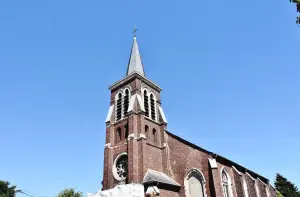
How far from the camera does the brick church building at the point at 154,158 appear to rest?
22547 mm

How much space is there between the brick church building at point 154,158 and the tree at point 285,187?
17123 millimetres

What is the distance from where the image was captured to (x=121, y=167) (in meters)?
24.6

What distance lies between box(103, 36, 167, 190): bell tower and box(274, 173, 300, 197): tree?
2832cm

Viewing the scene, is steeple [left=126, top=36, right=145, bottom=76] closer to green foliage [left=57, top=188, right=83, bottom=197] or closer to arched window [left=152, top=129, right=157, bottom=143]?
arched window [left=152, top=129, right=157, bottom=143]

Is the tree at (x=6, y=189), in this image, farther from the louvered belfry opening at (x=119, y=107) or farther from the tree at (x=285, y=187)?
the tree at (x=285, y=187)

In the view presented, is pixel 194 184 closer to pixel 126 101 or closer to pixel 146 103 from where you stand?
pixel 146 103

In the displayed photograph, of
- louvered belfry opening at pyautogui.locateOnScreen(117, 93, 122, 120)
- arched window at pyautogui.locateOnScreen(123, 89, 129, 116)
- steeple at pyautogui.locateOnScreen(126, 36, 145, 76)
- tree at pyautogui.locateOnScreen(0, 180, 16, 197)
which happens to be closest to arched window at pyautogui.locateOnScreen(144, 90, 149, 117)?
arched window at pyautogui.locateOnScreen(123, 89, 129, 116)

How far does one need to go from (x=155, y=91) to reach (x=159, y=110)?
8.28 feet

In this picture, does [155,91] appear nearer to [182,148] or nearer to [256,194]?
[182,148]

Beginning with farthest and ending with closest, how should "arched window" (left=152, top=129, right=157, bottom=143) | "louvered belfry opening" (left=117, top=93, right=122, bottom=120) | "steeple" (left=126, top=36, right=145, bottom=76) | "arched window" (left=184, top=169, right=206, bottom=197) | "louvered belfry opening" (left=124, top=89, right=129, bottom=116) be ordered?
1. "steeple" (left=126, top=36, right=145, bottom=76)
2. "louvered belfry opening" (left=117, top=93, right=122, bottom=120)
3. "louvered belfry opening" (left=124, top=89, right=129, bottom=116)
4. "arched window" (left=152, top=129, right=157, bottom=143)
5. "arched window" (left=184, top=169, right=206, bottom=197)

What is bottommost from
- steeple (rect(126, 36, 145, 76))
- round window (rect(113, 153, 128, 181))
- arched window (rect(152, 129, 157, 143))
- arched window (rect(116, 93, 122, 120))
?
round window (rect(113, 153, 128, 181))

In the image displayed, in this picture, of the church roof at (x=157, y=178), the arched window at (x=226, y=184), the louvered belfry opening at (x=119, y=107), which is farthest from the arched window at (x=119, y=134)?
the arched window at (x=226, y=184)

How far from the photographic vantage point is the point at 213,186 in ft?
71.3

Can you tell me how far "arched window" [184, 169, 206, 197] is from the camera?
22.9 meters
